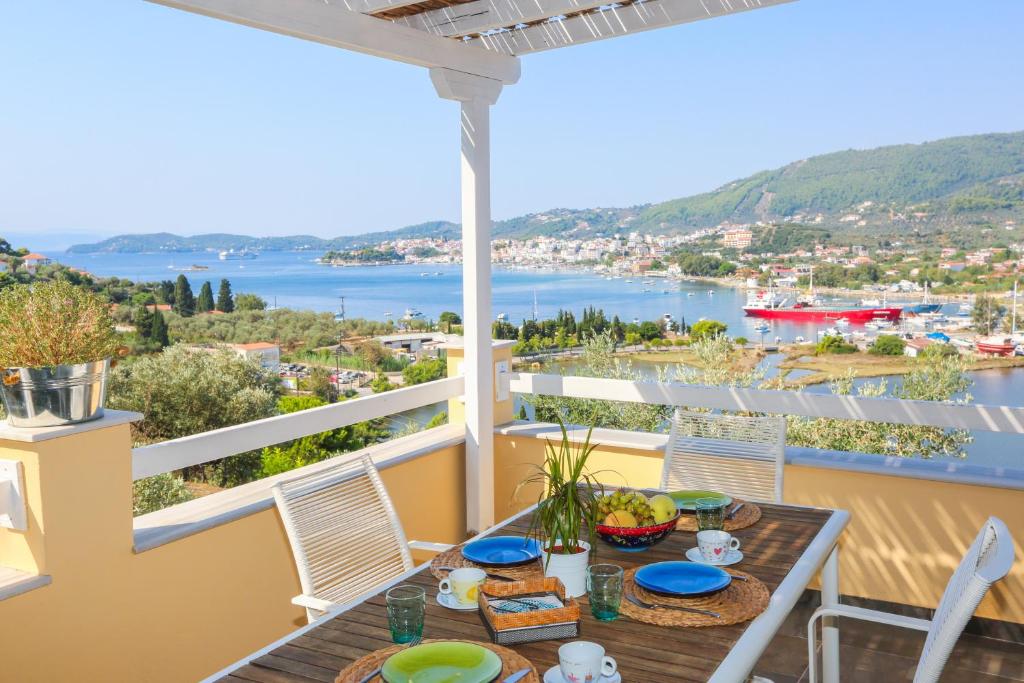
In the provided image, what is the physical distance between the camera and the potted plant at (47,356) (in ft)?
7.89

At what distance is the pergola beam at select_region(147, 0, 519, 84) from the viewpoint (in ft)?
9.25

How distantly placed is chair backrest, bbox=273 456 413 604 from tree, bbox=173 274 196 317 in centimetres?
457

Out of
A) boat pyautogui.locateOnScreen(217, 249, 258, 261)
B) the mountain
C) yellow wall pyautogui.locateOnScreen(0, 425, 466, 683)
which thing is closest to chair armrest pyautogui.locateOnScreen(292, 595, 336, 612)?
yellow wall pyautogui.locateOnScreen(0, 425, 466, 683)

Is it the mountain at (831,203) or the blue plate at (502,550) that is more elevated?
the mountain at (831,203)

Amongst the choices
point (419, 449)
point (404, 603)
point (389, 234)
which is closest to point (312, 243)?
point (389, 234)

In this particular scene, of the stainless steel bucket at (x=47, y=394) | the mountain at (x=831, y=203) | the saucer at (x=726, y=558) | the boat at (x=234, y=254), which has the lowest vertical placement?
the saucer at (x=726, y=558)

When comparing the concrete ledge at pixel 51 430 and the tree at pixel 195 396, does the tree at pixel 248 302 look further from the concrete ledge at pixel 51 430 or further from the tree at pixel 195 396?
the concrete ledge at pixel 51 430

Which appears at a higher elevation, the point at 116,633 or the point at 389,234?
the point at 389,234

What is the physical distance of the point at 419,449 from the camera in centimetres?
408

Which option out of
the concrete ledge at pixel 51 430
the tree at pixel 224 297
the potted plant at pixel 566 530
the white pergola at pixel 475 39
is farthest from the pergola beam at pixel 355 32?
the tree at pixel 224 297

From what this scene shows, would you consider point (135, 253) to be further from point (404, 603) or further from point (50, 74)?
point (404, 603)

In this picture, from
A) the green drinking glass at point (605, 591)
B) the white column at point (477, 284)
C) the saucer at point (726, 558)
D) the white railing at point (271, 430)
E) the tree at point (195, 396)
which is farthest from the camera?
the tree at point (195, 396)

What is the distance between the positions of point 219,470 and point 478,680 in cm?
486

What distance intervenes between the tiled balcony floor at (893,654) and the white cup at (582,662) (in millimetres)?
1910
